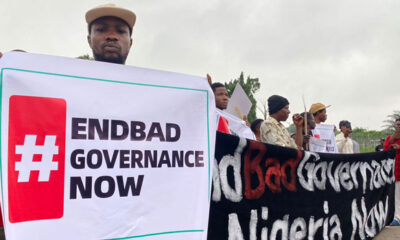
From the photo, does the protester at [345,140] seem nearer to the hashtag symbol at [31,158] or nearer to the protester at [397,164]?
the protester at [397,164]

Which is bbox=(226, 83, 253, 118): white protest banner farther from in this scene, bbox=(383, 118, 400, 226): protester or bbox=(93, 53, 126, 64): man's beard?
bbox=(93, 53, 126, 64): man's beard

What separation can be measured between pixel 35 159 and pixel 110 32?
Answer: 38.8 inches

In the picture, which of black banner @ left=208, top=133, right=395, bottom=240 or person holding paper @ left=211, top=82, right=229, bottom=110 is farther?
person holding paper @ left=211, top=82, right=229, bottom=110

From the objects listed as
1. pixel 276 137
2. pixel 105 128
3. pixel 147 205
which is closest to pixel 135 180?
pixel 147 205

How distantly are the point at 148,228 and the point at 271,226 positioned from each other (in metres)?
1.41

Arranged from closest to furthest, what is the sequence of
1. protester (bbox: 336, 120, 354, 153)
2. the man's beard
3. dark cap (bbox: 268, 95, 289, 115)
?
the man's beard
dark cap (bbox: 268, 95, 289, 115)
protester (bbox: 336, 120, 354, 153)

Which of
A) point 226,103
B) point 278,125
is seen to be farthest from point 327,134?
point 226,103

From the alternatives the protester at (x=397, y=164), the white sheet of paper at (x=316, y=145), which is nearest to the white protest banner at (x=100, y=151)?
the white sheet of paper at (x=316, y=145)

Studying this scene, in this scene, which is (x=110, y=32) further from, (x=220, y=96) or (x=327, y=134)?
(x=327, y=134)

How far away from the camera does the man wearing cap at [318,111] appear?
21.5 feet

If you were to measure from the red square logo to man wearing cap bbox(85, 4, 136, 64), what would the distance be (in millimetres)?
631

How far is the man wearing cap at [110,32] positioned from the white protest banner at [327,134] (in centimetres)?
470

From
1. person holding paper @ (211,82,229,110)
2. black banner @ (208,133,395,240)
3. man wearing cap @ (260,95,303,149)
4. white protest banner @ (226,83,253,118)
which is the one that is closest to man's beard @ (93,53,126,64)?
black banner @ (208,133,395,240)

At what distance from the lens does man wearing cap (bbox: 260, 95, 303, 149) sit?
416 centimetres
